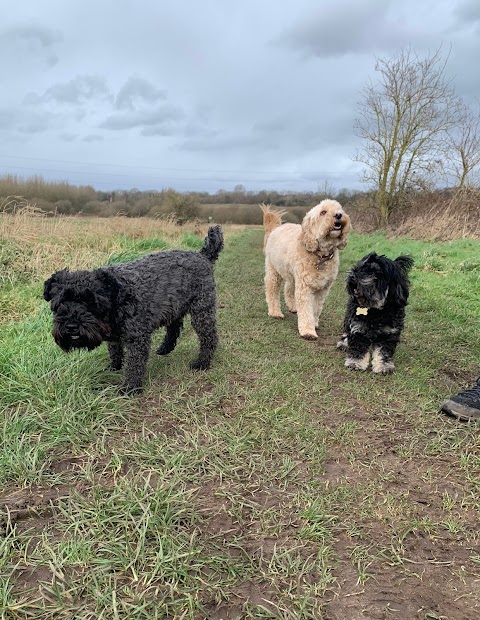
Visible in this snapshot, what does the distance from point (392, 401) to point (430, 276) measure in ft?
22.0

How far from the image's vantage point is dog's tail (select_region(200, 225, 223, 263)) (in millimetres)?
4695

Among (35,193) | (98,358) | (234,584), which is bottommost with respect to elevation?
(234,584)

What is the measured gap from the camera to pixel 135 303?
3750 millimetres

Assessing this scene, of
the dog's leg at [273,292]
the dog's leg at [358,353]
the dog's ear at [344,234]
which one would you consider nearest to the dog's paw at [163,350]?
the dog's leg at [358,353]

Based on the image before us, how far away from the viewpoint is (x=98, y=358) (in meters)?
4.26

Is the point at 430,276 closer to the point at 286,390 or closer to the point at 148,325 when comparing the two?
the point at 286,390

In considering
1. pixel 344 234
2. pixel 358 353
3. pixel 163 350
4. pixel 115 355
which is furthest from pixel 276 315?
pixel 115 355

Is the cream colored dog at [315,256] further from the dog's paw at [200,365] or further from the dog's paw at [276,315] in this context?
the dog's paw at [200,365]

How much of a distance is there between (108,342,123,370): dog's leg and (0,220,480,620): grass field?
0.13 m

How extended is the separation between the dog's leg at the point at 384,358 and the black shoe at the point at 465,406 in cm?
92

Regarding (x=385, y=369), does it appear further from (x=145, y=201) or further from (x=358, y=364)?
(x=145, y=201)

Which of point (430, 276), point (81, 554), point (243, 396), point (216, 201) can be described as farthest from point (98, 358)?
point (216, 201)

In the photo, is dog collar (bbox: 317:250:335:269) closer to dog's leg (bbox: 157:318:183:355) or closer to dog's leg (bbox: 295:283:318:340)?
dog's leg (bbox: 295:283:318:340)

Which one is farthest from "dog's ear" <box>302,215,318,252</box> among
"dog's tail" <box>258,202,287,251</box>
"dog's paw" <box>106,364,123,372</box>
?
"dog's paw" <box>106,364,123,372</box>
